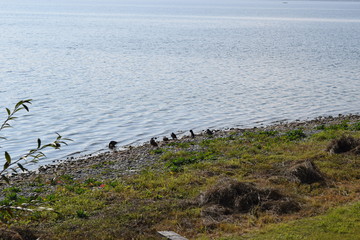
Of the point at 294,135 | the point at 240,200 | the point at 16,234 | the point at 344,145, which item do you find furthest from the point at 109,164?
the point at 16,234

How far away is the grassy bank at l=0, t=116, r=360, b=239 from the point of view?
9766 millimetres

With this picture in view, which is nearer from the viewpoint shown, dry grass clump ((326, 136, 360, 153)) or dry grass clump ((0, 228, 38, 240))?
dry grass clump ((0, 228, 38, 240))

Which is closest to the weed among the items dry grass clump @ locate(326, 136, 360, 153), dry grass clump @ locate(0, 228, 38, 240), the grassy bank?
the grassy bank

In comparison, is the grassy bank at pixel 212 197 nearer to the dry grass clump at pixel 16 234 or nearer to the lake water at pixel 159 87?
the dry grass clump at pixel 16 234

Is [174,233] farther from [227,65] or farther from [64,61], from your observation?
[64,61]

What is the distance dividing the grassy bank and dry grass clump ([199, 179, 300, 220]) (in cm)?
2

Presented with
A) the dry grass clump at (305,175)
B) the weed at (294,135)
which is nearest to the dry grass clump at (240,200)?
the dry grass clump at (305,175)

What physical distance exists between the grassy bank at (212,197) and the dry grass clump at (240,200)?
0.9 inches

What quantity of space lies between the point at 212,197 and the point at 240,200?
2.21 ft

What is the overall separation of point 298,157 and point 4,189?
9.27 meters

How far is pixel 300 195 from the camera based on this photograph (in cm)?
1199

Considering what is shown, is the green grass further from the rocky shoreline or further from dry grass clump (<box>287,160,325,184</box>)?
the rocky shoreline

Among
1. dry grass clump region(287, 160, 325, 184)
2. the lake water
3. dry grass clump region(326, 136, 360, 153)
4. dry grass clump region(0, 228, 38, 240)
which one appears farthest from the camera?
the lake water

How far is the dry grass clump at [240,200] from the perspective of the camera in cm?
1092
